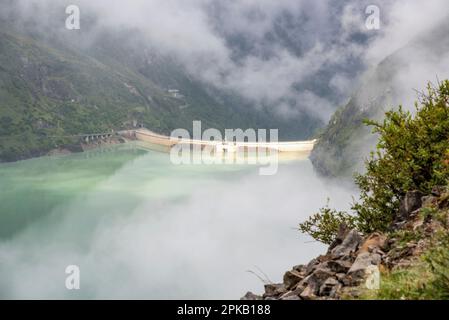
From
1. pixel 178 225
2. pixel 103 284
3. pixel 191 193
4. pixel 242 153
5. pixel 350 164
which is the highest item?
pixel 242 153

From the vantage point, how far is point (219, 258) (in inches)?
2697

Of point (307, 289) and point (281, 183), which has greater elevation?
Answer: point (281, 183)

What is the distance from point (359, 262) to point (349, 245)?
2783mm

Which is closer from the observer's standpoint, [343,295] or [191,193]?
[343,295]

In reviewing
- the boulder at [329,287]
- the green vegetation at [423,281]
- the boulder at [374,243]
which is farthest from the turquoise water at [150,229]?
the green vegetation at [423,281]

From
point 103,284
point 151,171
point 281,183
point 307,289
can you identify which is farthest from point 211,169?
point 307,289

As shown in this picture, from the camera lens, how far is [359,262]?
388 inches

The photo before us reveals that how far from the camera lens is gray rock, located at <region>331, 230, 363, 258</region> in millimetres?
12231

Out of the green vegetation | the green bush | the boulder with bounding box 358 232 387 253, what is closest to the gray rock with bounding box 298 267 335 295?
the boulder with bounding box 358 232 387 253

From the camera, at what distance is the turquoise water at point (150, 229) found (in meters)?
58.0

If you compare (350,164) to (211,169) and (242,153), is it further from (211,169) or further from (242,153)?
(242,153)

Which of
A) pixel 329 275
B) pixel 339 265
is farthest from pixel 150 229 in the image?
pixel 329 275

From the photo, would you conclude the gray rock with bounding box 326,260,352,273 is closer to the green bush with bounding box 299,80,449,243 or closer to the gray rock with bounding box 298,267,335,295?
the gray rock with bounding box 298,267,335,295
